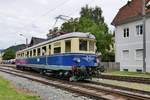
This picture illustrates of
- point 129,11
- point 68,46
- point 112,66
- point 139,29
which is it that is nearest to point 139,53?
point 139,29

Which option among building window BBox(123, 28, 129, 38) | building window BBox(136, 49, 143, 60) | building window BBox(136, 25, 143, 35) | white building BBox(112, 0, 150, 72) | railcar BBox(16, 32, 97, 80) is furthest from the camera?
building window BBox(123, 28, 129, 38)

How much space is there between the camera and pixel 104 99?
1303 cm

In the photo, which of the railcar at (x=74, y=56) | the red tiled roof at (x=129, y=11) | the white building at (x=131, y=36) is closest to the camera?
the railcar at (x=74, y=56)

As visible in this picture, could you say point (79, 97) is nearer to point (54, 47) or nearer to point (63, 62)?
point (63, 62)

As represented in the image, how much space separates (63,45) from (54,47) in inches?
73.8

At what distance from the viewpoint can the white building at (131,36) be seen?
3747cm

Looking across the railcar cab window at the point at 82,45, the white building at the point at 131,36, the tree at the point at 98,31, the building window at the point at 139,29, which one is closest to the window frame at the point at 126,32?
the white building at the point at 131,36

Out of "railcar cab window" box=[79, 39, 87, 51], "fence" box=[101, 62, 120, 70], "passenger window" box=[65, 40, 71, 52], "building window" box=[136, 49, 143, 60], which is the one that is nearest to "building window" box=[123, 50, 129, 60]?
"fence" box=[101, 62, 120, 70]

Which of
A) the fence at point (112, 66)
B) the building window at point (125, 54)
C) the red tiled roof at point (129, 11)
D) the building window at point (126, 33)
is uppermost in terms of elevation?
the red tiled roof at point (129, 11)

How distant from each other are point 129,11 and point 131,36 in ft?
11.9

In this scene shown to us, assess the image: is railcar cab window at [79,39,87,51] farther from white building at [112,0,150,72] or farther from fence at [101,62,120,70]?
fence at [101,62,120,70]

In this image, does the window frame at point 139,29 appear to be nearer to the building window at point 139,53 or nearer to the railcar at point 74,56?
the building window at point 139,53

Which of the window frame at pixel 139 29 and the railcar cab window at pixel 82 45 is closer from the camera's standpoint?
the railcar cab window at pixel 82 45

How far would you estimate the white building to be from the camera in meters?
37.5
